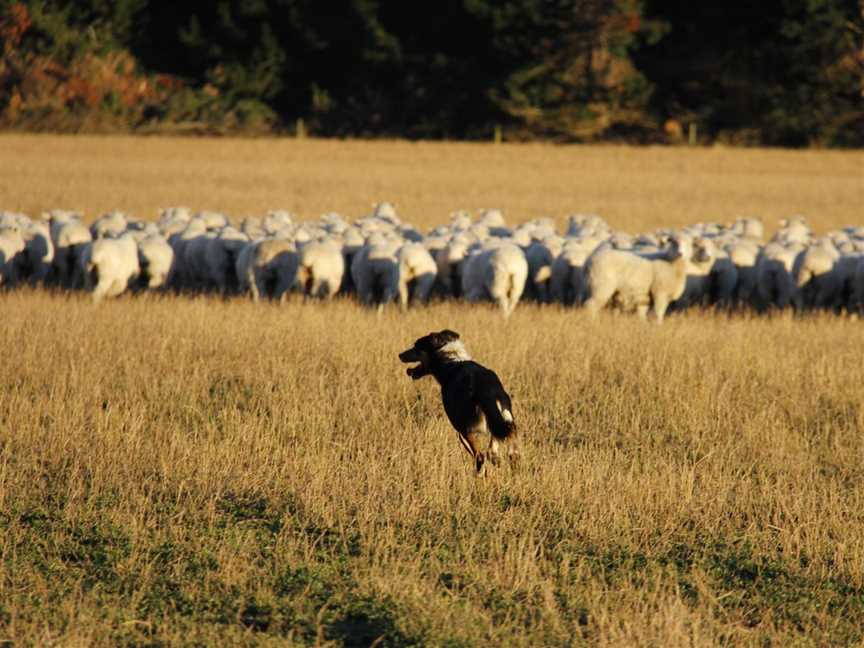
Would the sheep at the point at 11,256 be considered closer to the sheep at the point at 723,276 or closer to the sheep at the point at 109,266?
the sheep at the point at 109,266

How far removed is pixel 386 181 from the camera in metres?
37.3

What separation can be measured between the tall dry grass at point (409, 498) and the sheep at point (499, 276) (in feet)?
11.7

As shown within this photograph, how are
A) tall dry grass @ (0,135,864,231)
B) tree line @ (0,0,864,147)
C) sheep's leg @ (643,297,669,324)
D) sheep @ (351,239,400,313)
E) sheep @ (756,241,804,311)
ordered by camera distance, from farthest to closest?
tree line @ (0,0,864,147) < tall dry grass @ (0,135,864,231) < sheep @ (756,241,804,311) < sheep @ (351,239,400,313) < sheep's leg @ (643,297,669,324)

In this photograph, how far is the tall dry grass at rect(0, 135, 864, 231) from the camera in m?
30.1

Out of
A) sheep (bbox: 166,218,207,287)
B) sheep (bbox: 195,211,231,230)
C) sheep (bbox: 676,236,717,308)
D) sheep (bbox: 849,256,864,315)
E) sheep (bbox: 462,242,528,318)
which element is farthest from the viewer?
sheep (bbox: 195,211,231,230)

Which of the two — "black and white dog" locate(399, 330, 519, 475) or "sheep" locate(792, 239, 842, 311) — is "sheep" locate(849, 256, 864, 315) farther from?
"black and white dog" locate(399, 330, 519, 475)

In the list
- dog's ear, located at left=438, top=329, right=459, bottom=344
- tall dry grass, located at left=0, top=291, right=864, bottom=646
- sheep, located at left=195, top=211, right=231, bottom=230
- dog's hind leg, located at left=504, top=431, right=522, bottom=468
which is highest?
dog's ear, located at left=438, top=329, right=459, bottom=344

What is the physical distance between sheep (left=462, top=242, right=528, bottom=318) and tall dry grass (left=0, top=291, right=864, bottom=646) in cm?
356

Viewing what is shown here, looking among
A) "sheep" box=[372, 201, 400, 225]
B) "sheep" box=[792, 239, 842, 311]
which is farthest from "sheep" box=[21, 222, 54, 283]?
"sheep" box=[792, 239, 842, 311]

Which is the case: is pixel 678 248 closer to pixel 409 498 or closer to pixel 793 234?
pixel 793 234

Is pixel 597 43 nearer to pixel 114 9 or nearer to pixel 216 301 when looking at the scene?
pixel 114 9

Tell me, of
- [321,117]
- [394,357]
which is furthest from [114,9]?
[394,357]

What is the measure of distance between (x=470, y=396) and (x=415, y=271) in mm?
8968

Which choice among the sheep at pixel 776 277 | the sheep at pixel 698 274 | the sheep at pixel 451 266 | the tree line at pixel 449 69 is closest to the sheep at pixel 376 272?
the sheep at pixel 451 266
